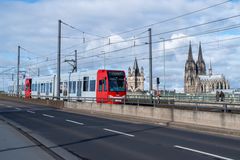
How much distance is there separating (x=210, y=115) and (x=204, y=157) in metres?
8.88

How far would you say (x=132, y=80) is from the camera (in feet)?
416

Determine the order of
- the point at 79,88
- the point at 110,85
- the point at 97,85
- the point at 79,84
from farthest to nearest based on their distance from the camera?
the point at 79,88 < the point at 79,84 < the point at 97,85 < the point at 110,85

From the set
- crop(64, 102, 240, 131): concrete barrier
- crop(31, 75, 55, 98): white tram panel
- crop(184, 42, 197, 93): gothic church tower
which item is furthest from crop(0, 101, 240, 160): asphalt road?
crop(184, 42, 197, 93): gothic church tower

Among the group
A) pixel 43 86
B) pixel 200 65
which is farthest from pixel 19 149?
pixel 200 65

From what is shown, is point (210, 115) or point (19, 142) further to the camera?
point (210, 115)

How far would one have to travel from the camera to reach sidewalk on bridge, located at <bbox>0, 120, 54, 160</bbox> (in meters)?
10.8

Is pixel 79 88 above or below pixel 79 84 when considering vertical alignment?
below

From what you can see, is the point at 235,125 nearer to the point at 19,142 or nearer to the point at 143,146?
the point at 143,146

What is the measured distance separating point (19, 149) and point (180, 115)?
1199 cm

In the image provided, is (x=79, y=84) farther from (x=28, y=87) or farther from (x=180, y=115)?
(x=28, y=87)

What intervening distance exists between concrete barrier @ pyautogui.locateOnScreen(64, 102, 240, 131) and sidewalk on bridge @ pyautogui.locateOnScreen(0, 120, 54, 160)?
9.31 m

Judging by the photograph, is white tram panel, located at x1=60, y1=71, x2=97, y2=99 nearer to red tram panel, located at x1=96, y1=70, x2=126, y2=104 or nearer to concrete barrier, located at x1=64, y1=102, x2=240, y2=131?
red tram panel, located at x1=96, y1=70, x2=126, y2=104

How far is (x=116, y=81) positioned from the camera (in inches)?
1447

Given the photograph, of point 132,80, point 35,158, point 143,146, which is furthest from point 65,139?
point 132,80
